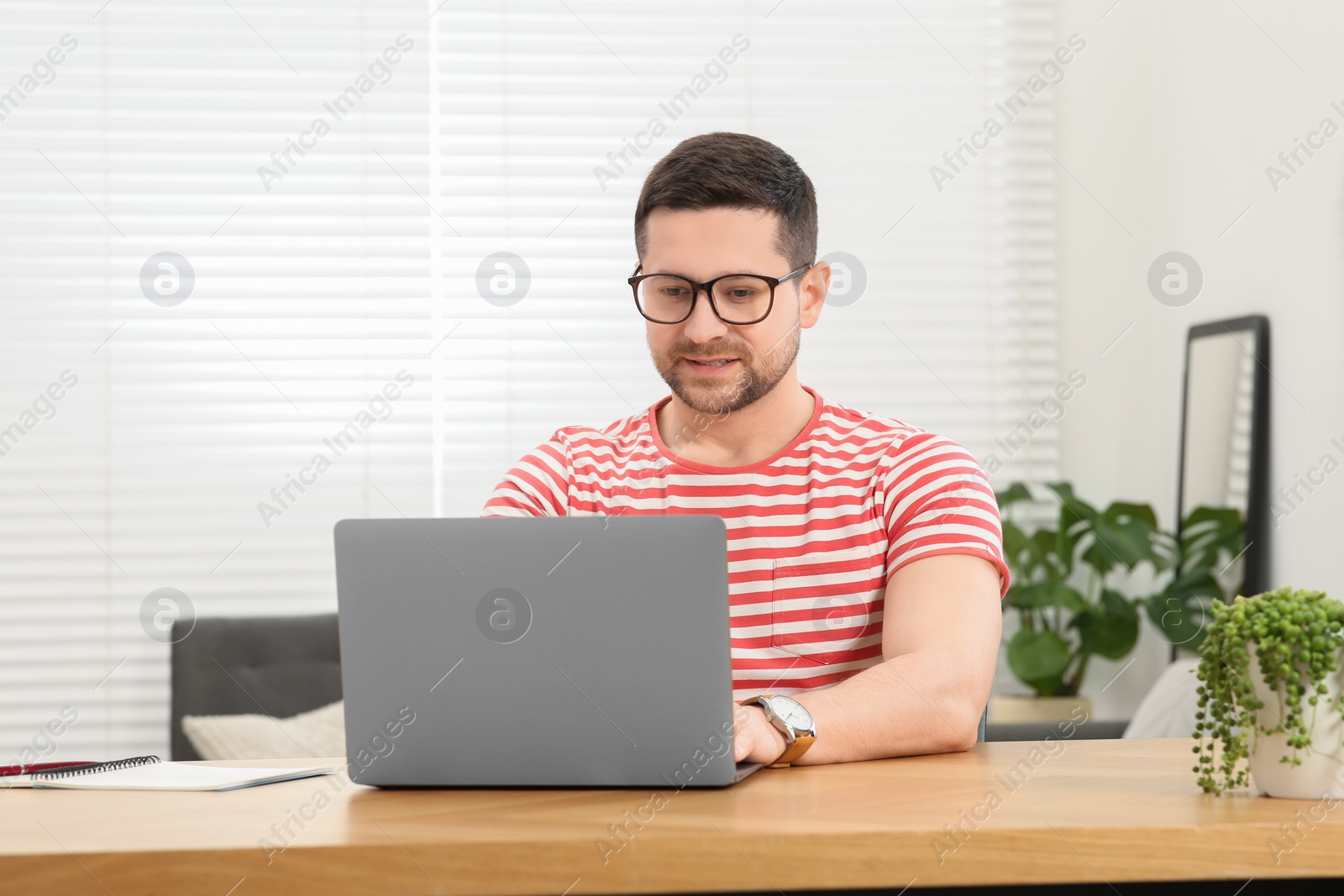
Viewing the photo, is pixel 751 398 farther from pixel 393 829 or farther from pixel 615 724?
pixel 393 829

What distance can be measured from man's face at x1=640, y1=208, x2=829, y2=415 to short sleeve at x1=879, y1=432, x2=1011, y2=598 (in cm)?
22

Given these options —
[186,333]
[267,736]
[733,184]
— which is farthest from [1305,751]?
[186,333]

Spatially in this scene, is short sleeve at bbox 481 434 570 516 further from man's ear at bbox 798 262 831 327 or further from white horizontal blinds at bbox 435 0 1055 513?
white horizontal blinds at bbox 435 0 1055 513

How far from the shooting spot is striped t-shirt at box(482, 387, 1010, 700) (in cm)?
155

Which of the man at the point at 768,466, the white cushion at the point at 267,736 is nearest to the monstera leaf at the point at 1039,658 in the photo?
the man at the point at 768,466

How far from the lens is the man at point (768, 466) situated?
5.02ft

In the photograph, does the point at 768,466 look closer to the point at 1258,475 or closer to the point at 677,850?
the point at 677,850

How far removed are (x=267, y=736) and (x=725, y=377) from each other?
1706mm

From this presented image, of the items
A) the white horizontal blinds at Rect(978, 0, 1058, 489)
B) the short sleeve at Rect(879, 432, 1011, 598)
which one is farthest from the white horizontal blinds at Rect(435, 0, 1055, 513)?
the short sleeve at Rect(879, 432, 1011, 598)

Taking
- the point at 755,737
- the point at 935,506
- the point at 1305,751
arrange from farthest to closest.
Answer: the point at 935,506
the point at 755,737
the point at 1305,751

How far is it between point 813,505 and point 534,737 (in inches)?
28.2

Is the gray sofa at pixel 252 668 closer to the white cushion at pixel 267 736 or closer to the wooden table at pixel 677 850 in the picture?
the white cushion at pixel 267 736

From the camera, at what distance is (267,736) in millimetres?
2785

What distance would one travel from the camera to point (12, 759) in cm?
304
